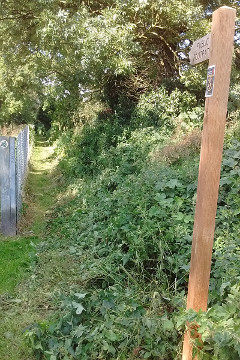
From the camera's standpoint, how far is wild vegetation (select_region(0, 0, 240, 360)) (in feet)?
9.48

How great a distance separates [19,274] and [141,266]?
1.86 meters

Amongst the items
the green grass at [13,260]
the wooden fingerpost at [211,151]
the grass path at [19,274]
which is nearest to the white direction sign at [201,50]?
the wooden fingerpost at [211,151]

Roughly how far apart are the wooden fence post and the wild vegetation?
14.0 inches

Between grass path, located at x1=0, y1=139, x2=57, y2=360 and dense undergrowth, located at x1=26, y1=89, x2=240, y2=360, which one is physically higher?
dense undergrowth, located at x1=26, y1=89, x2=240, y2=360

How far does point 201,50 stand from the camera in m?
2.53

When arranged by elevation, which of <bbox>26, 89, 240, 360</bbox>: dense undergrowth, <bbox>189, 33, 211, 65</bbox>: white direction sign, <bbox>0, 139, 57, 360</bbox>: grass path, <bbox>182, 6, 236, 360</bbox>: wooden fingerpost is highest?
<bbox>189, 33, 211, 65</bbox>: white direction sign

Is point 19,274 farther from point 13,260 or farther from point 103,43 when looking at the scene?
point 103,43

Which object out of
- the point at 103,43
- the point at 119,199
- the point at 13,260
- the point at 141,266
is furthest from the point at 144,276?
the point at 103,43

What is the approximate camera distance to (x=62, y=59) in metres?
9.49

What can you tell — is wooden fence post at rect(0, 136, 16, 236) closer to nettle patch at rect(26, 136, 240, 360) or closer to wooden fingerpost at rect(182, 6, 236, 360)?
nettle patch at rect(26, 136, 240, 360)

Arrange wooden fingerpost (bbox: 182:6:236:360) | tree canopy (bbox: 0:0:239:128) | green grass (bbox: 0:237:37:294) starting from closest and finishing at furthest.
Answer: wooden fingerpost (bbox: 182:6:236:360)
green grass (bbox: 0:237:37:294)
tree canopy (bbox: 0:0:239:128)

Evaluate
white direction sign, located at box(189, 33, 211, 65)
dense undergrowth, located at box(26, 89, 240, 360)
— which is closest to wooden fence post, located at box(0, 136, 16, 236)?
dense undergrowth, located at box(26, 89, 240, 360)

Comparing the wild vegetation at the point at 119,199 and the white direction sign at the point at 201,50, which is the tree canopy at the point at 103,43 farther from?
the white direction sign at the point at 201,50

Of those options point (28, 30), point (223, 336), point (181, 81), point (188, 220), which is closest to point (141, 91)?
point (181, 81)
